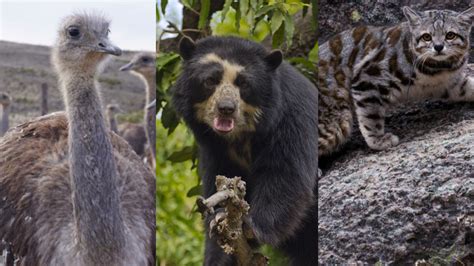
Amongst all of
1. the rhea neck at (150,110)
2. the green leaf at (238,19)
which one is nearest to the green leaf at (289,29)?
the green leaf at (238,19)

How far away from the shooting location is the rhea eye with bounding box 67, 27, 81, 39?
351cm

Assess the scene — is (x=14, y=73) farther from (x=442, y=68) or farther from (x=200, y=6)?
(x=442, y=68)

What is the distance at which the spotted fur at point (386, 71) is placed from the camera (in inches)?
122

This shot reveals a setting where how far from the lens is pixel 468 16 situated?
10.1ft

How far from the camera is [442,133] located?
3180 mm

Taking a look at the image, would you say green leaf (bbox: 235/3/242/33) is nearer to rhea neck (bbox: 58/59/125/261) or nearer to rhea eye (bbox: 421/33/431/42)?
rhea neck (bbox: 58/59/125/261)

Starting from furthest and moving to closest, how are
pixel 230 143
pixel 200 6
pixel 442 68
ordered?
pixel 200 6 < pixel 230 143 < pixel 442 68

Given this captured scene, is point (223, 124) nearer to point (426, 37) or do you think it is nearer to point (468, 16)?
point (426, 37)

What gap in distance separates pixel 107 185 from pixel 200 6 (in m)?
0.91

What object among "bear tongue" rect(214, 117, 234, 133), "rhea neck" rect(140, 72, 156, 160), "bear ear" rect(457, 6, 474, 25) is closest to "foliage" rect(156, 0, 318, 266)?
"rhea neck" rect(140, 72, 156, 160)

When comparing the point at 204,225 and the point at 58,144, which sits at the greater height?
the point at 58,144

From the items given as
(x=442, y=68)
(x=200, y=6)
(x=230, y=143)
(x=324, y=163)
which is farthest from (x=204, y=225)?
(x=442, y=68)

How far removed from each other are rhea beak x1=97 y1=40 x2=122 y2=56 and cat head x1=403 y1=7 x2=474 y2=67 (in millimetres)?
1241

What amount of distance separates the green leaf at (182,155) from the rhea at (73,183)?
0.26m
